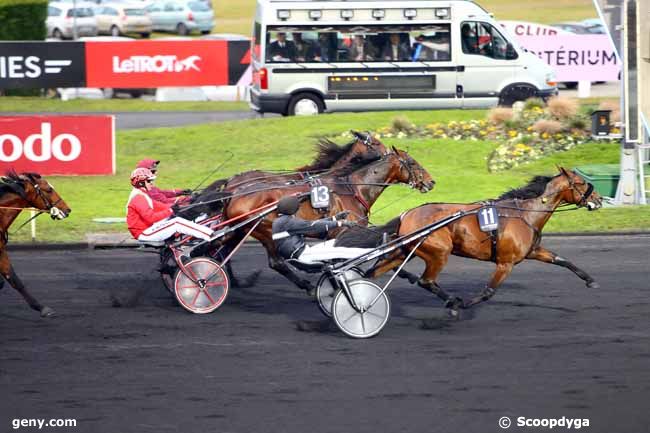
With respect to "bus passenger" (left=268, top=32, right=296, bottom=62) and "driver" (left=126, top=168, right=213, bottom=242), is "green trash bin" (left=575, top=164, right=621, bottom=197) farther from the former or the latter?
"bus passenger" (left=268, top=32, right=296, bottom=62)

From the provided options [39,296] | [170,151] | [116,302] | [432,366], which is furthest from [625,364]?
[170,151]

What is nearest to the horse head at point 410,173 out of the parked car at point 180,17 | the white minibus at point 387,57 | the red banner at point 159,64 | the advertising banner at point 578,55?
the white minibus at point 387,57

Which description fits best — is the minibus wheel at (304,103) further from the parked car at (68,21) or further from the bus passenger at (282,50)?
the parked car at (68,21)

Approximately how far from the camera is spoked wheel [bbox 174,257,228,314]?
1062 cm

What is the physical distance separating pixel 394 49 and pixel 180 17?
23452 mm

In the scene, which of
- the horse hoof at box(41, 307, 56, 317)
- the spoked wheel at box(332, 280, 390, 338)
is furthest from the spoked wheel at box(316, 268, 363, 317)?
the horse hoof at box(41, 307, 56, 317)

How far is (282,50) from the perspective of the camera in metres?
23.3

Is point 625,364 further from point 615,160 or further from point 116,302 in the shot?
point 615,160

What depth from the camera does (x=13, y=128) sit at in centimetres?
1758

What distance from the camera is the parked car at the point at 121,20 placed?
43.0 m

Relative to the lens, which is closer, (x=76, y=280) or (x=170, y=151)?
(x=76, y=280)

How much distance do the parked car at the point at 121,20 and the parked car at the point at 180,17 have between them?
1690 millimetres

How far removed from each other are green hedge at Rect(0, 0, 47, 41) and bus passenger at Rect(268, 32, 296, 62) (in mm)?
9498

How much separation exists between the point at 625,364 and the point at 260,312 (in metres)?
3.62
